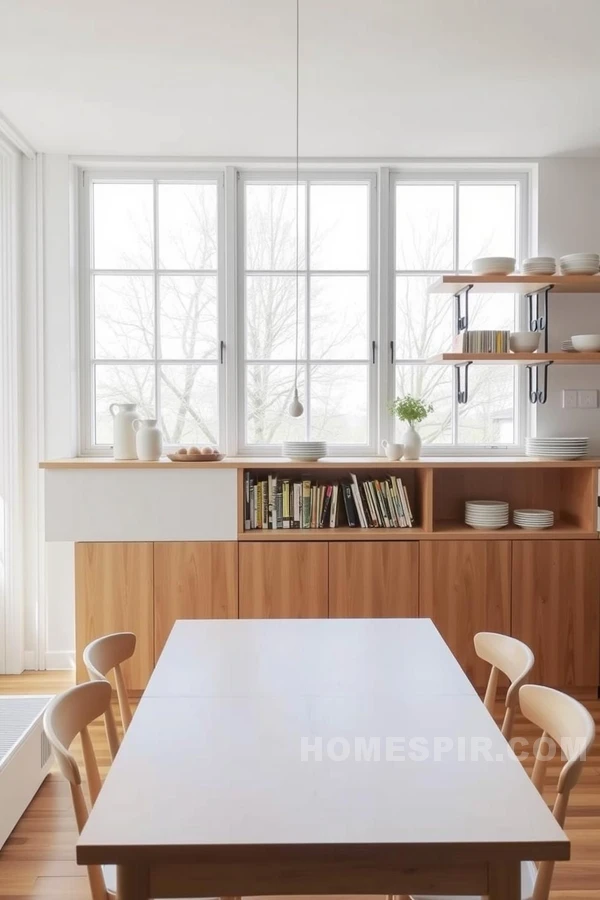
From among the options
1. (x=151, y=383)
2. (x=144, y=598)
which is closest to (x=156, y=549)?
(x=144, y=598)

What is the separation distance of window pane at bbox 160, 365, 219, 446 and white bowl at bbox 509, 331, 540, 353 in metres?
1.62

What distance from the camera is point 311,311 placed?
4.06m

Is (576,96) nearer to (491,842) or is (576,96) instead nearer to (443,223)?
(443,223)

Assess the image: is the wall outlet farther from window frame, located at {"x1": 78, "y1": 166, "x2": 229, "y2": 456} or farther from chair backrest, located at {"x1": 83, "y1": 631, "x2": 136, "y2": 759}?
chair backrest, located at {"x1": 83, "y1": 631, "x2": 136, "y2": 759}

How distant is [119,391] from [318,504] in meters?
1.34

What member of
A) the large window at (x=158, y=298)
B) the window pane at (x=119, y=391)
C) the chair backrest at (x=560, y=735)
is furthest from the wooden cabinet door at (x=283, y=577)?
the chair backrest at (x=560, y=735)

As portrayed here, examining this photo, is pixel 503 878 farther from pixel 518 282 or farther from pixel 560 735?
pixel 518 282

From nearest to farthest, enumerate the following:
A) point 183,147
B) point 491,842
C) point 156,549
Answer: point 491,842 → point 156,549 → point 183,147

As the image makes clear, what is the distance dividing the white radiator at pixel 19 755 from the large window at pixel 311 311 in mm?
1778

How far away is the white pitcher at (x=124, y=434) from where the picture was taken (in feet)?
11.9

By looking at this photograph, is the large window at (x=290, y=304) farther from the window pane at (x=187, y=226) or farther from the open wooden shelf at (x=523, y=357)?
the open wooden shelf at (x=523, y=357)

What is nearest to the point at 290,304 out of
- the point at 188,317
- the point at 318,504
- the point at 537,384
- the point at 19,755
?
the point at 188,317

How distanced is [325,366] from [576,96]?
1.78 m

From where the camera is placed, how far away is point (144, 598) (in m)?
3.54
